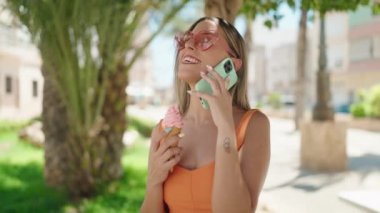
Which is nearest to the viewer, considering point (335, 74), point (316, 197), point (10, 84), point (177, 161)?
point (177, 161)

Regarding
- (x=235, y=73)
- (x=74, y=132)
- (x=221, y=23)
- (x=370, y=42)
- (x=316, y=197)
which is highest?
(x=370, y=42)

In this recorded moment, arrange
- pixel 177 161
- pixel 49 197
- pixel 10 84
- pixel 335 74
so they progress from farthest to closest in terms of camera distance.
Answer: pixel 335 74
pixel 10 84
pixel 49 197
pixel 177 161

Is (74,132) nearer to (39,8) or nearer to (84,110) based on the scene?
(84,110)

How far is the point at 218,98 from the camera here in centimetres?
166

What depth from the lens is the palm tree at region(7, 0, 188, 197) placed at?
19.6ft

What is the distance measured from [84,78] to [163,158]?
5.20 meters

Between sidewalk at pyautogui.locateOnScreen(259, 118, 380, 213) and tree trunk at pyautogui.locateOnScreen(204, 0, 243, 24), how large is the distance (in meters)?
1.98

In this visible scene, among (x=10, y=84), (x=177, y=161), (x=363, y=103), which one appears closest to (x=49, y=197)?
(x=177, y=161)

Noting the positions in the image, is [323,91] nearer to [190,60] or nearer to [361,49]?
[190,60]

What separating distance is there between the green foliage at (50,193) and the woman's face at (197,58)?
4.85m

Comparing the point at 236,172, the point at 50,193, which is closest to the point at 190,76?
the point at 236,172

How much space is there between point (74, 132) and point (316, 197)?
3.83 m

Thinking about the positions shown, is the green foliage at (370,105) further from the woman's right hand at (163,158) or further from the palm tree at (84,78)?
the woman's right hand at (163,158)

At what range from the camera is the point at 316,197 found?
24.4ft
